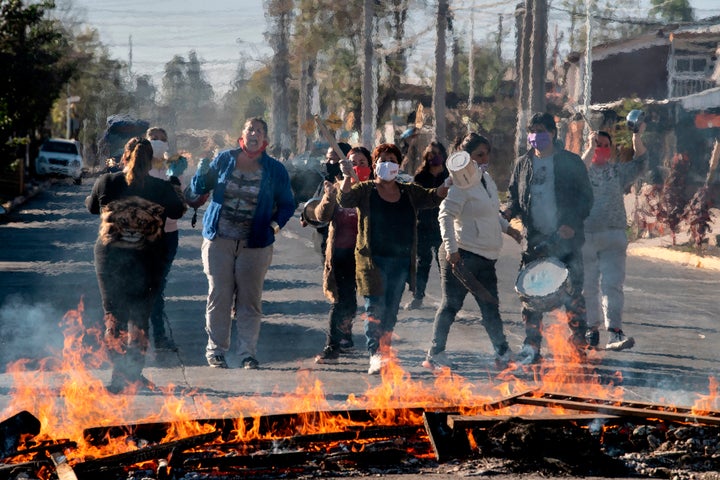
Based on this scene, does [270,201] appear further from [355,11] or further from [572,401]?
[355,11]

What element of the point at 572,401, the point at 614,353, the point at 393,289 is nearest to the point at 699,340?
the point at 614,353

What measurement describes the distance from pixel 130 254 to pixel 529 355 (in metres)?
3.16

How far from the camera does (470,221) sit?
8414mm

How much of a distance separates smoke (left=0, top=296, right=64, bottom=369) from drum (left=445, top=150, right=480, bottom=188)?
11.7ft

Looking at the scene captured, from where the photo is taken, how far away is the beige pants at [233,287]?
334 inches

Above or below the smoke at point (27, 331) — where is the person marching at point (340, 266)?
above

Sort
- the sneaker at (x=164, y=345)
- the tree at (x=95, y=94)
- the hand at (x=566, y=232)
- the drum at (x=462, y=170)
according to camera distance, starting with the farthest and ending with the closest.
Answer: the tree at (x=95, y=94)
the sneaker at (x=164, y=345)
the hand at (x=566, y=232)
the drum at (x=462, y=170)

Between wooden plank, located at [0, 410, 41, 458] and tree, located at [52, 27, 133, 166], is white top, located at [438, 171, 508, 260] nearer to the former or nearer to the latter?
wooden plank, located at [0, 410, 41, 458]

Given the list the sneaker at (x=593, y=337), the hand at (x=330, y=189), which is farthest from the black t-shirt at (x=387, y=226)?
the sneaker at (x=593, y=337)

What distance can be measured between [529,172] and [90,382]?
3.74 m

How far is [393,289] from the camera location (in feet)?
28.3

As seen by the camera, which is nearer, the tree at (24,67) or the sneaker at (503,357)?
the sneaker at (503,357)

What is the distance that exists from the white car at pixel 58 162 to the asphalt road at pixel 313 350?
106 ft

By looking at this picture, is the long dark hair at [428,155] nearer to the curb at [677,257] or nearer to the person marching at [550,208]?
the person marching at [550,208]
